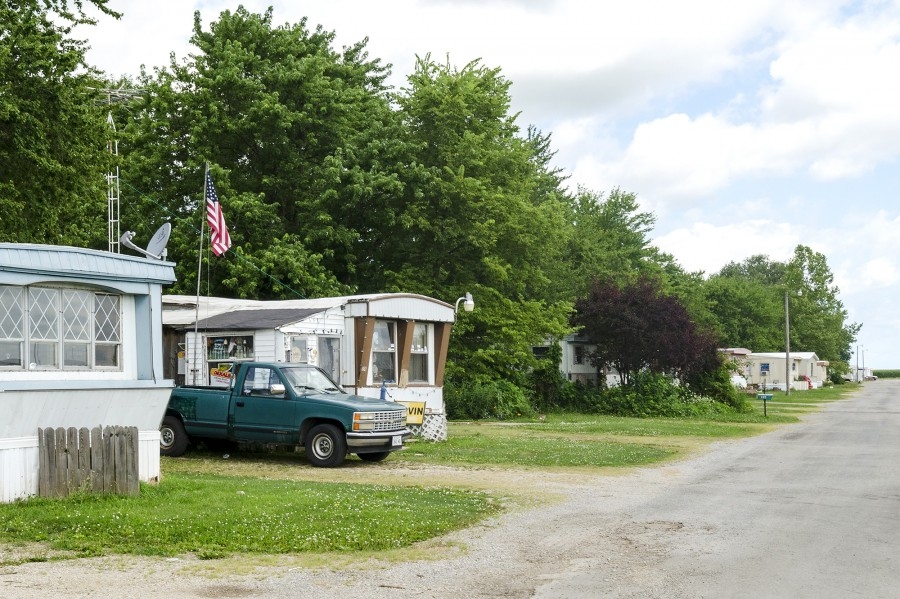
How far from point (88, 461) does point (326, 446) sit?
6.01 m

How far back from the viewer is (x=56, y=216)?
22.0 m

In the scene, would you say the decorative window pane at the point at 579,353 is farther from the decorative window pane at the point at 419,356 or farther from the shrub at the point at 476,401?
the decorative window pane at the point at 419,356

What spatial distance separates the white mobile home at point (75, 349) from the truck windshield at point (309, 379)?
456 centimetres

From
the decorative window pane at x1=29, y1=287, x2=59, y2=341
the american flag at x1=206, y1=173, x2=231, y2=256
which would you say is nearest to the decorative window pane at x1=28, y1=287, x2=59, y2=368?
the decorative window pane at x1=29, y1=287, x2=59, y2=341

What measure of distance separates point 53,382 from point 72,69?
1110 cm

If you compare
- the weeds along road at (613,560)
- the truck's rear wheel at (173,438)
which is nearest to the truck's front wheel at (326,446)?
the weeds along road at (613,560)

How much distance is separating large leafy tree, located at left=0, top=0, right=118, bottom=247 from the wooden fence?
9.77 metres

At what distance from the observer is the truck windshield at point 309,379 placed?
60.1ft

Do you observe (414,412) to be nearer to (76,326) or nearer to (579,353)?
(76,326)

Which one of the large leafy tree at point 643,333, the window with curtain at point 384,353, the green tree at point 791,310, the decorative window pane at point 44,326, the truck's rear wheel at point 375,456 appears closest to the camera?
the decorative window pane at point 44,326

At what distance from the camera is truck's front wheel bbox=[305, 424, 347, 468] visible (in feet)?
57.3

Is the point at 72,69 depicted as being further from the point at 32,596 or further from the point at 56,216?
the point at 32,596

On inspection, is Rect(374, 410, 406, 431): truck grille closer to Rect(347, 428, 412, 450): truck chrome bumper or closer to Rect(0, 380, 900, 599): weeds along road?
Rect(347, 428, 412, 450): truck chrome bumper

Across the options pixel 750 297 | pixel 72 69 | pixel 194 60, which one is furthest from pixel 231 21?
pixel 750 297
